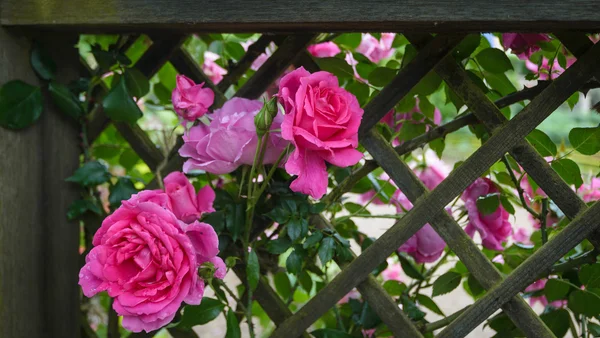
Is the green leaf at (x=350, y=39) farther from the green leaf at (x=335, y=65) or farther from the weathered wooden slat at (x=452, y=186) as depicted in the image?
the weathered wooden slat at (x=452, y=186)

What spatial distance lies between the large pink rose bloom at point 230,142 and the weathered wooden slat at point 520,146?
0.24m

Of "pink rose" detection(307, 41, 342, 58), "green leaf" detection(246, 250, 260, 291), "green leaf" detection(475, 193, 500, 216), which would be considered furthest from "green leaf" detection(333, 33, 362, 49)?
"green leaf" detection(246, 250, 260, 291)

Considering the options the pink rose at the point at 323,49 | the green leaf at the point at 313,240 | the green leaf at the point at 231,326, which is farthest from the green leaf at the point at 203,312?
the pink rose at the point at 323,49

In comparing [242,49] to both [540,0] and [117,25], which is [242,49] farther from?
[540,0]

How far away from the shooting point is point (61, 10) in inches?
35.4

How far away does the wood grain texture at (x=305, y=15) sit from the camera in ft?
2.32

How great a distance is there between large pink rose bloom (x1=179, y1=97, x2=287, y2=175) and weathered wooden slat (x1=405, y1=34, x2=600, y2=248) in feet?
0.78

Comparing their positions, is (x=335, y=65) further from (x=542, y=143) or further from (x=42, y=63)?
(x=42, y=63)

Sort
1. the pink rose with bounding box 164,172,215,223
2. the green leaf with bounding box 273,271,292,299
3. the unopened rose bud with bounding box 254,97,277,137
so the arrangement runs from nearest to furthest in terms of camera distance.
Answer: the unopened rose bud with bounding box 254,97,277,137 < the pink rose with bounding box 164,172,215,223 < the green leaf with bounding box 273,271,292,299

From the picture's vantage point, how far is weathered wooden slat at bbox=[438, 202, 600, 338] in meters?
0.83

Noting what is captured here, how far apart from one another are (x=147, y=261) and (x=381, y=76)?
44 centimetres

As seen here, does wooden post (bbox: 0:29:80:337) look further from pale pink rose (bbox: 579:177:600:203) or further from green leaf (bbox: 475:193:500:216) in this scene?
pale pink rose (bbox: 579:177:600:203)

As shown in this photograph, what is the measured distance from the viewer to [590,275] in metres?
0.93

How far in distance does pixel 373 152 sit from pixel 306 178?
176 mm
